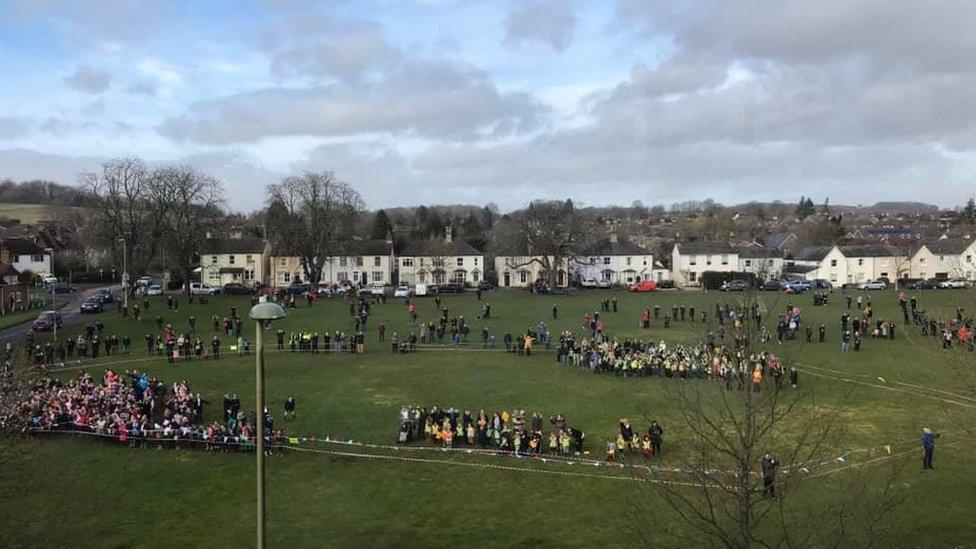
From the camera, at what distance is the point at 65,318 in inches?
2191

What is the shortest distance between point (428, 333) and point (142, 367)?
17.0 meters

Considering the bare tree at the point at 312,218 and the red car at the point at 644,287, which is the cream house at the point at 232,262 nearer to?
the bare tree at the point at 312,218

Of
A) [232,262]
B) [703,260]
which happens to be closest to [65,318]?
[232,262]

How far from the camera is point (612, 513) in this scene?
19625 millimetres

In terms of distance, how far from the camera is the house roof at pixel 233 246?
3559 inches

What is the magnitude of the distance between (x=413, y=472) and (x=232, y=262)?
242 ft

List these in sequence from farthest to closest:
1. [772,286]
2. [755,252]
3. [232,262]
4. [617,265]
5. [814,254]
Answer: [814,254]
[755,252]
[232,262]
[617,265]
[772,286]

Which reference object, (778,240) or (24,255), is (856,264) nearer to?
(778,240)

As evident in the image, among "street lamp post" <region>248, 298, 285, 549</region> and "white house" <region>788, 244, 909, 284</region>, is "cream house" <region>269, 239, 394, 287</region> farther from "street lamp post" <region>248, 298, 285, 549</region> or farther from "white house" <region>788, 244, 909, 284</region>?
"street lamp post" <region>248, 298, 285, 549</region>

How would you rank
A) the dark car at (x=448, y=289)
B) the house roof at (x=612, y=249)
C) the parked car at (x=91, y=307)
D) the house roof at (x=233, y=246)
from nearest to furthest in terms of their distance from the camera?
the parked car at (x=91, y=307) < the dark car at (x=448, y=289) < the house roof at (x=612, y=249) < the house roof at (x=233, y=246)

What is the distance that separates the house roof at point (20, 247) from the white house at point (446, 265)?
154 ft

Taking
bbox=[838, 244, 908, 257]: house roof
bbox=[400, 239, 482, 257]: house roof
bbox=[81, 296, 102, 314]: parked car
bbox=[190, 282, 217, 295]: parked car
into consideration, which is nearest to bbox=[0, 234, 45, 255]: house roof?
bbox=[190, 282, 217, 295]: parked car

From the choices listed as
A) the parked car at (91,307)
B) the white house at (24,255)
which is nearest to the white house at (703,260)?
the parked car at (91,307)

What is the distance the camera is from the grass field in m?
18.4
